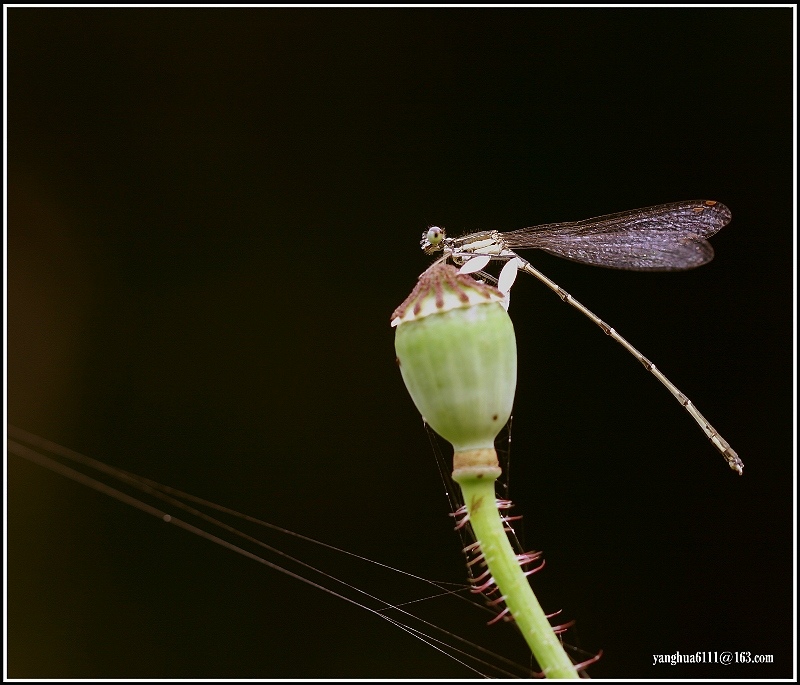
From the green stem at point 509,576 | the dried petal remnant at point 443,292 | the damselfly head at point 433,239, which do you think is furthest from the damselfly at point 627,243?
the green stem at point 509,576

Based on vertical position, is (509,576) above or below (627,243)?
below

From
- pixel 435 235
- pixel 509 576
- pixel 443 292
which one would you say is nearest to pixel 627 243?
pixel 435 235

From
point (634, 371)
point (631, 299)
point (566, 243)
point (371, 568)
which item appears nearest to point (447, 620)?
point (371, 568)

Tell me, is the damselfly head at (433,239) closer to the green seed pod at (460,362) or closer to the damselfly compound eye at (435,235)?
the damselfly compound eye at (435,235)

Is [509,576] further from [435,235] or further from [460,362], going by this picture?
[435,235]

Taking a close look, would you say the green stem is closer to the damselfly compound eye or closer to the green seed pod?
the green seed pod
